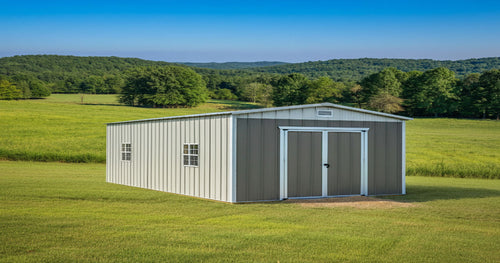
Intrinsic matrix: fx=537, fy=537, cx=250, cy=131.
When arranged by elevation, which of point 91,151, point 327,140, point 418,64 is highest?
point 418,64

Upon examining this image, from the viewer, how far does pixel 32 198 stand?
14844 millimetres

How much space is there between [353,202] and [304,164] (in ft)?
6.17

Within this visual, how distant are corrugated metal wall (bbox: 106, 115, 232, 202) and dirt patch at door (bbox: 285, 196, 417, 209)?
87.9 inches

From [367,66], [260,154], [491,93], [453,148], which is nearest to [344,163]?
[260,154]

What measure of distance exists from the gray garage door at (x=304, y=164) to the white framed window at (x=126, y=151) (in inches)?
305

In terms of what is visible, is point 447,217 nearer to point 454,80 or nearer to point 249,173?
point 249,173

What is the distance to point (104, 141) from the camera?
3831cm

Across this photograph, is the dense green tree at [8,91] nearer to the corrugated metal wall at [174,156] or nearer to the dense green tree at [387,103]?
the dense green tree at [387,103]

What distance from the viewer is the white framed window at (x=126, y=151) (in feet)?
68.9

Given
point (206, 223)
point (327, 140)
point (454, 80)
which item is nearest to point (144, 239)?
point (206, 223)

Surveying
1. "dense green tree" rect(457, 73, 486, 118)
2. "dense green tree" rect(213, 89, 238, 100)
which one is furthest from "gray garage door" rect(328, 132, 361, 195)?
"dense green tree" rect(213, 89, 238, 100)

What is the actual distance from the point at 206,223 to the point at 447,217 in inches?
223

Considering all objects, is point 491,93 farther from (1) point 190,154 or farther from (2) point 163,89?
(1) point 190,154

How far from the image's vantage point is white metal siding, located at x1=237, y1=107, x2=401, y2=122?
15484 mm
